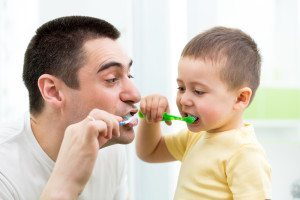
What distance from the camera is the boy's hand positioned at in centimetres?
119

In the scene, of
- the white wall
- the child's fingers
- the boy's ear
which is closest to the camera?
the boy's ear

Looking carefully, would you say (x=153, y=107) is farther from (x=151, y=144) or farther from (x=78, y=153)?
(x=78, y=153)

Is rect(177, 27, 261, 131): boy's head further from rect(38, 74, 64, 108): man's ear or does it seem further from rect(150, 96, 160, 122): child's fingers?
rect(38, 74, 64, 108): man's ear

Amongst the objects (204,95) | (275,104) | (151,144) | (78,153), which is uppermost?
(204,95)

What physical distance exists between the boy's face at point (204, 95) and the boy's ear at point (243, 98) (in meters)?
0.01

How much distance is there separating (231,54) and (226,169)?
270 mm

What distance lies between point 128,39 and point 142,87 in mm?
215

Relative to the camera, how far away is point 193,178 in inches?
42.8

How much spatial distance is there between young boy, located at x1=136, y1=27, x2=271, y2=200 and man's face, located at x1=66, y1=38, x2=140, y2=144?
0.15m

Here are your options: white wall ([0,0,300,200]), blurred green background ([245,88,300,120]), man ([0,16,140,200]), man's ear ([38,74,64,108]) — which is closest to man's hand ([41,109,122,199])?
man ([0,16,140,200])

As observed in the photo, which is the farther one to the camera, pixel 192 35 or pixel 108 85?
pixel 192 35

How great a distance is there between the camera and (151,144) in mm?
1282

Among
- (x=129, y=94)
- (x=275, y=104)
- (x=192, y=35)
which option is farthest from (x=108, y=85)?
(x=275, y=104)

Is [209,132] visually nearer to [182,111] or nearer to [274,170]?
[182,111]
